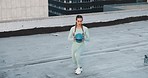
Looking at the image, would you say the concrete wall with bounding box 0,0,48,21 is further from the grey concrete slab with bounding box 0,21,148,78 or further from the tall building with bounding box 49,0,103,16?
the tall building with bounding box 49,0,103,16

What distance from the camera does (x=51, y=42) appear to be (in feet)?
42.9

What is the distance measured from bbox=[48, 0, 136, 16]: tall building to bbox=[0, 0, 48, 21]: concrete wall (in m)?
2.16

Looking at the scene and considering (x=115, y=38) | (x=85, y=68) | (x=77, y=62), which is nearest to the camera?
(x=77, y=62)

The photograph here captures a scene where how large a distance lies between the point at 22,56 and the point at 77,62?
9.19 feet

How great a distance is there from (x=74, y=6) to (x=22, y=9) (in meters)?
3.65

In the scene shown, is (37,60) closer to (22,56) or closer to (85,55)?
(22,56)

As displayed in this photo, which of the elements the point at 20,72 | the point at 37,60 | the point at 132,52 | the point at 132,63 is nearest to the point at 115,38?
the point at 132,52

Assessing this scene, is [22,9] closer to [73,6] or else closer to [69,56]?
[73,6]

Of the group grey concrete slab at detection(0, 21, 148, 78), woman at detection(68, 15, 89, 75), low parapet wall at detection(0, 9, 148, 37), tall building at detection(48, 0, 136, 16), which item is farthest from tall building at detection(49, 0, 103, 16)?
woman at detection(68, 15, 89, 75)

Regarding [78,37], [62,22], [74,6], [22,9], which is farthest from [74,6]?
[78,37]

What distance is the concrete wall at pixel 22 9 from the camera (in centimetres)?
1413

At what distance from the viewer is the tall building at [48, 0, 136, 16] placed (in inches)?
672

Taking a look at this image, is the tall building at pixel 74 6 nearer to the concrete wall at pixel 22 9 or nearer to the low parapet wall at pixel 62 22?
the low parapet wall at pixel 62 22

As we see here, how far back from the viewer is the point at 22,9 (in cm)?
1448
